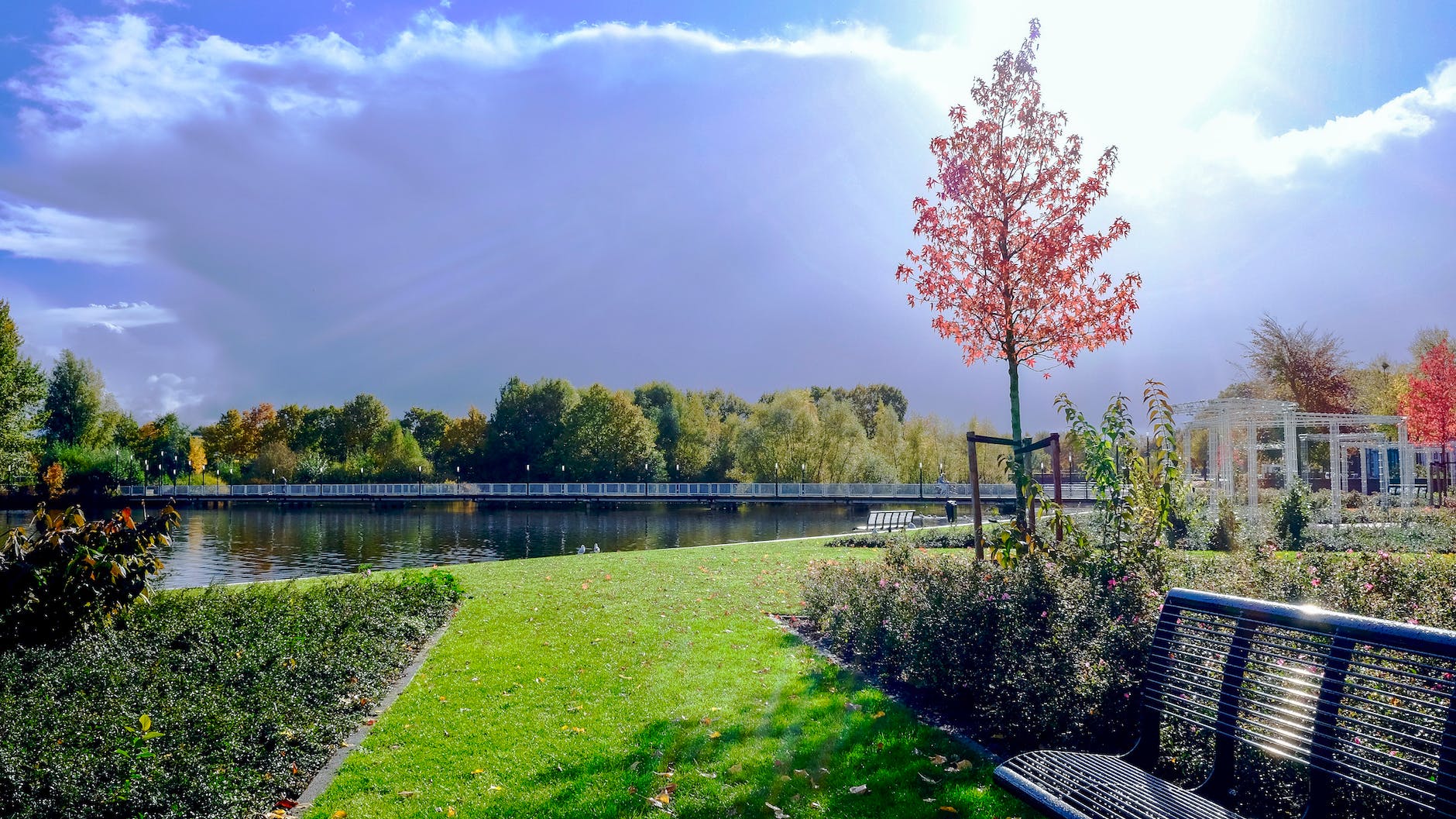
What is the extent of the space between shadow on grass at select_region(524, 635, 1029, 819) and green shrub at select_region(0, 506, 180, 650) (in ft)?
12.1

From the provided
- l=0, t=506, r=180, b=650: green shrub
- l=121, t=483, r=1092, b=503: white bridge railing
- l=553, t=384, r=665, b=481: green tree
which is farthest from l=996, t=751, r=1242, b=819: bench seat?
l=553, t=384, r=665, b=481: green tree

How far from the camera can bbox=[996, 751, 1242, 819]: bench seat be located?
123 inches

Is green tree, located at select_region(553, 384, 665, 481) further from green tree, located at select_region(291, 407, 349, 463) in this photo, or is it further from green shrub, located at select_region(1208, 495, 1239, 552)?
green shrub, located at select_region(1208, 495, 1239, 552)

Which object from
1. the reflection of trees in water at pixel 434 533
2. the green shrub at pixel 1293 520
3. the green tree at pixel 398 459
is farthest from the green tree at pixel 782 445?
the green shrub at pixel 1293 520

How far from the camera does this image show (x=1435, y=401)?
26.1m

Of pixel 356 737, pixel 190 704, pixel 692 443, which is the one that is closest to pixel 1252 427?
pixel 356 737

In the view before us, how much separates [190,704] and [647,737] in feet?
7.98

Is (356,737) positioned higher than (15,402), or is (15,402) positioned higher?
(15,402)

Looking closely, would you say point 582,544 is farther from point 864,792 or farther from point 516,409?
point 516,409

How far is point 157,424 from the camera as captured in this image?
91.3 meters

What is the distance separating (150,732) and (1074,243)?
8022 mm

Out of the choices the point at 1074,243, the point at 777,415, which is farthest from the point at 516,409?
the point at 1074,243

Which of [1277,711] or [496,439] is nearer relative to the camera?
[1277,711]

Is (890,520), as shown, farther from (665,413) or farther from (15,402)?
(665,413)
